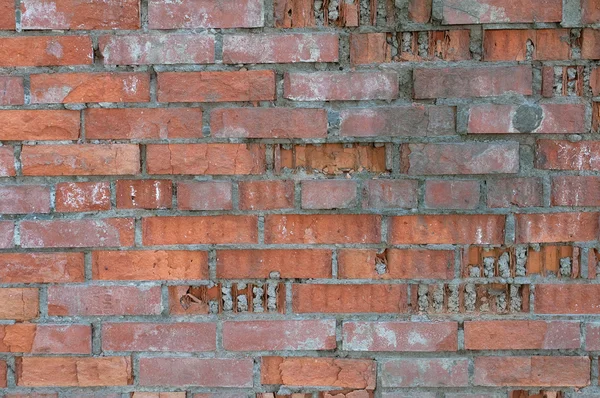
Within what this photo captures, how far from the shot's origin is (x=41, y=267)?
1256 millimetres

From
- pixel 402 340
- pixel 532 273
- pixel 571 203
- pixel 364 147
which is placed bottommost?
pixel 402 340

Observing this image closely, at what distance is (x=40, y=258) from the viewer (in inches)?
49.4

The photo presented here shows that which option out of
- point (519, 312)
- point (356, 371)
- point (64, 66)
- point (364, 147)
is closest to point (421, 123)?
point (364, 147)

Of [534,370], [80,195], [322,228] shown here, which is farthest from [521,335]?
[80,195]

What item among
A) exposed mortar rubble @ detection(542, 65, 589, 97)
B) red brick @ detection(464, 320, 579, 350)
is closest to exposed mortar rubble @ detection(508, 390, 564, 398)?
red brick @ detection(464, 320, 579, 350)

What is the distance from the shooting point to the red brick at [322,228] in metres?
1.24

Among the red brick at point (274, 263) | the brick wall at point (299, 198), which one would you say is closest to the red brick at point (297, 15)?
the brick wall at point (299, 198)

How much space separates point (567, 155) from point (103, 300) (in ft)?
3.96

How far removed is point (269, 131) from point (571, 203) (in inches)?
30.1

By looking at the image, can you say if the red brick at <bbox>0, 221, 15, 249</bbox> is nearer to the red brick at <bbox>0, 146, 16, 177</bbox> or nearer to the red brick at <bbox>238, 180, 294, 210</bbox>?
the red brick at <bbox>0, 146, 16, 177</bbox>

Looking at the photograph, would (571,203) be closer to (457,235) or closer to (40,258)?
(457,235)

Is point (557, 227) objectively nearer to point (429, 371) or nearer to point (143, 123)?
point (429, 371)

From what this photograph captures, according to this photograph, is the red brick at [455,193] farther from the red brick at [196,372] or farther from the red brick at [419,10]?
the red brick at [196,372]

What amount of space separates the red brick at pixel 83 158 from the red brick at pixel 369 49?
0.59 metres
